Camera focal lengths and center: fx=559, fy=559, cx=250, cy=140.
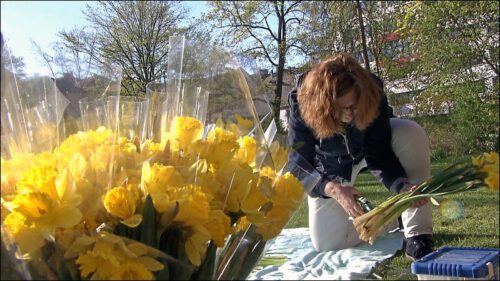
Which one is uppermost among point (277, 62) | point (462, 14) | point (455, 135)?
point (462, 14)

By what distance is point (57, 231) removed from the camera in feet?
2.32

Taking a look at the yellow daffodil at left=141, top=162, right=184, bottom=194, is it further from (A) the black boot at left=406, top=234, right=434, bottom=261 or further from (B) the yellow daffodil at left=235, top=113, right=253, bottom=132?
(A) the black boot at left=406, top=234, right=434, bottom=261

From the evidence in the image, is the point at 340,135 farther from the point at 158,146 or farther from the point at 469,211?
the point at 158,146

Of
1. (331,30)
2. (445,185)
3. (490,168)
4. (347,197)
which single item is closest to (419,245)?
(347,197)

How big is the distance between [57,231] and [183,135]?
0.74 ft

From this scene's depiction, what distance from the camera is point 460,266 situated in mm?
1066

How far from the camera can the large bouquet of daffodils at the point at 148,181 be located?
690mm

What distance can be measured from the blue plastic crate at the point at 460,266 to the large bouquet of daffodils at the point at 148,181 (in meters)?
0.40

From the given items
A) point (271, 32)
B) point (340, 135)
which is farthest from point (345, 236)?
point (271, 32)

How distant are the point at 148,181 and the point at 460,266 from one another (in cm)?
66

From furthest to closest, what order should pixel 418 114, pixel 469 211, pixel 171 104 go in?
pixel 418 114
pixel 469 211
pixel 171 104

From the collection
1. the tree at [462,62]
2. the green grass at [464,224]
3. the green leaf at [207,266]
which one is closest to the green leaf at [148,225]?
the green leaf at [207,266]

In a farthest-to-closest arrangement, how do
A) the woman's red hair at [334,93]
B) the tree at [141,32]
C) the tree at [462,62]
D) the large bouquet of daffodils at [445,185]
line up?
the tree at [462,62], the tree at [141,32], the woman's red hair at [334,93], the large bouquet of daffodils at [445,185]

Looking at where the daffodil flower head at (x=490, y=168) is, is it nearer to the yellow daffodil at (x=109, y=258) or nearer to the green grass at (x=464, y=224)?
the yellow daffodil at (x=109, y=258)
